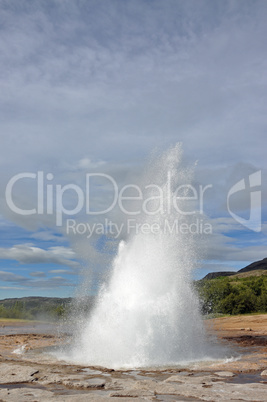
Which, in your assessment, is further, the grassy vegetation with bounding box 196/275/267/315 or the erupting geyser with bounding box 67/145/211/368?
the grassy vegetation with bounding box 196/275/267/315

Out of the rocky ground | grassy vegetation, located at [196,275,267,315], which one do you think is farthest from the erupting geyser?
grassy vegetation, located at [196,275,267,315]

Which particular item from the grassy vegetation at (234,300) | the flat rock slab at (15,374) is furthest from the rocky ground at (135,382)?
the grassy vegetation at (234,300)

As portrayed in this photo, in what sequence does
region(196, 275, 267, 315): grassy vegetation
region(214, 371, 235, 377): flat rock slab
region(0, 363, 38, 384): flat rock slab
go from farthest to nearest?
region(196, 275, 267, 315): grassy vegetation
region(214, 371, 235, 377): flat rock slab
region(0, 363, 38, 384): flat rock slab

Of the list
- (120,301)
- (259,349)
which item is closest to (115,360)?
(120,301)

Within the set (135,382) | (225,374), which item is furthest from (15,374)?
(225,374)

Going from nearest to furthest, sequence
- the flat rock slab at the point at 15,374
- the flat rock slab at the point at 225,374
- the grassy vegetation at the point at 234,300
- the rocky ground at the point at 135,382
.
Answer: the rocky ground at the point at 135,382 → the flat rock slab at the point at 15,374 → the flat rock slab at the point at 225,374 → the grassy vegetation at the point at 234,300

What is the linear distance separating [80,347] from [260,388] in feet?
33.7

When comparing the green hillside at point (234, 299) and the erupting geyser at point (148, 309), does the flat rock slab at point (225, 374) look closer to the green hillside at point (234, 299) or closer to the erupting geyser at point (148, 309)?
the erupting geyser at point (148, 309)

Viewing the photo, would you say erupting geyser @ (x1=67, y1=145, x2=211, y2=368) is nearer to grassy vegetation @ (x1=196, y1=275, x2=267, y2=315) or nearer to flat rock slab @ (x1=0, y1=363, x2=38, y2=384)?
flat rock slab @ (x1=0, y1=363, x2=38, y2=384)

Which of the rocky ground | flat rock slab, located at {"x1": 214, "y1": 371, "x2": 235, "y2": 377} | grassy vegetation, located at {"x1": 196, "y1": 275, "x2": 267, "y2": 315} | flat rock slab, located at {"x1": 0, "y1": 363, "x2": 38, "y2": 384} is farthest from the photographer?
grassy vegetation, located at {"x1": 196, "y1": 275, "x2": 267, "y2": 315}

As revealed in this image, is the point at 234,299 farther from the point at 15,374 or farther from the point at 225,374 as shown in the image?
the point at 15,374

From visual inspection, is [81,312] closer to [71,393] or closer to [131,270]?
[131,270]

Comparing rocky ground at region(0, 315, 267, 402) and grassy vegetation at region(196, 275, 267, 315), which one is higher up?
rocky ground at region(0, 315, 267, 402)

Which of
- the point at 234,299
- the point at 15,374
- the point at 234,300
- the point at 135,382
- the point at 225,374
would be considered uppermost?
the point at 135,382
